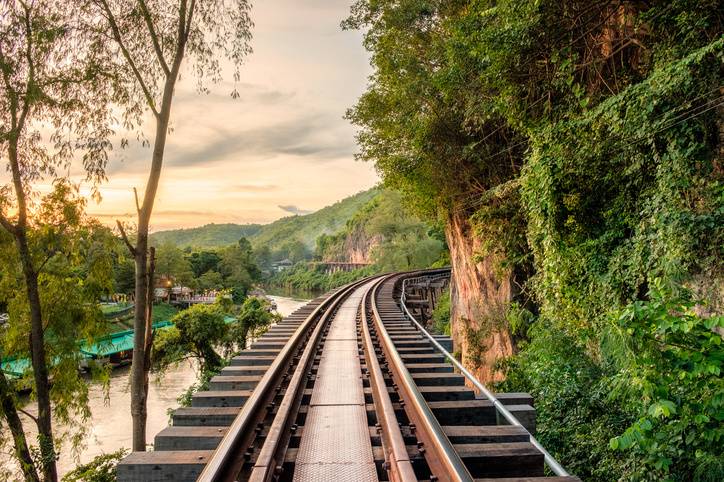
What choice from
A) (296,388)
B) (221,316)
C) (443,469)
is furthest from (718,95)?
(221,316)

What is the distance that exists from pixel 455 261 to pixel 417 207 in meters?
2.71

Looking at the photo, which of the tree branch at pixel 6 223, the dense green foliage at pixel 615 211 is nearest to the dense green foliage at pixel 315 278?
the tree branch at pixel 6 223

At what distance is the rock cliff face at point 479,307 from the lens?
1279cm

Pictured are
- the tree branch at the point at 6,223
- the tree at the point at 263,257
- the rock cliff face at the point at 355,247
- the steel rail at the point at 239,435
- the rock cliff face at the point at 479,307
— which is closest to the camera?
the steel rail at the point at 239,435

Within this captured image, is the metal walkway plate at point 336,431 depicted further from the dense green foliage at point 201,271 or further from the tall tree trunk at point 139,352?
the dense green foliage at point 201,271

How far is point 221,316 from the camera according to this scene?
76.5 feet

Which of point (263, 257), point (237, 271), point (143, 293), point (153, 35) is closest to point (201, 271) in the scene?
point (237, 271)

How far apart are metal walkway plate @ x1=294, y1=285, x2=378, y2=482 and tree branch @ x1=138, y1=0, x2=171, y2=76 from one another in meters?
7.40

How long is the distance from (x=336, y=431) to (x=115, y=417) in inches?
841

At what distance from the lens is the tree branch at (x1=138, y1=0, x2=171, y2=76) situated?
29.6 feet

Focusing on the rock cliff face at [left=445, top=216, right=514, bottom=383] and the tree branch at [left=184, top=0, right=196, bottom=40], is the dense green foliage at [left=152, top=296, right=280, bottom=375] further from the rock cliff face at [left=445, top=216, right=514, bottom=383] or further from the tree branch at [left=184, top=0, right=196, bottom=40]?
the tree branch at [left=184, top=0, right=196, bottom=40]

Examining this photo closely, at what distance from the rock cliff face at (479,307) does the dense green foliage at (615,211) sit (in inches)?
65.4

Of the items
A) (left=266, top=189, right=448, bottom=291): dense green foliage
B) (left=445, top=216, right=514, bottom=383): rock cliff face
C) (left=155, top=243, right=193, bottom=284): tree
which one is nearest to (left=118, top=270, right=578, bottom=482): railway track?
(left=445, top=216, right=514, bottom=383): rock cliff face

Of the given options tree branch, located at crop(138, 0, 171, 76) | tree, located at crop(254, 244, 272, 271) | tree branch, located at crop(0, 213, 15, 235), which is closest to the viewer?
tree branch, located at crop(138, 0, 171, 76)
